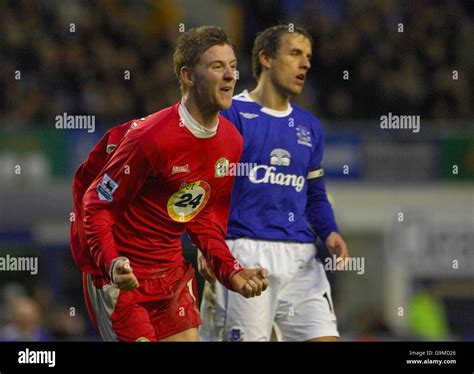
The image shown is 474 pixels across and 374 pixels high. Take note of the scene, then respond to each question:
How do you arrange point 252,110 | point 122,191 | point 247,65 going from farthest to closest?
point 247,65 < point 252,110 < point 122,191

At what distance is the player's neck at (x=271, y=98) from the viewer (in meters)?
7.41

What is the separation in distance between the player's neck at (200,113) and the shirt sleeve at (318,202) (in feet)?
3.15

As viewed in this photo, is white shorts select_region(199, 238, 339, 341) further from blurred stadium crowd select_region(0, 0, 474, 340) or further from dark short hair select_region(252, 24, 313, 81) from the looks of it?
blurred stadium crowd select_region(0, 0, 474, 340)

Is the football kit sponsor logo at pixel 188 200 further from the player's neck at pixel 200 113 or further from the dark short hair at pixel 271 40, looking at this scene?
the dark short hair at pixel 271 40

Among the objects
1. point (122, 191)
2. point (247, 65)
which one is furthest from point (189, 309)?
point (247, 65)

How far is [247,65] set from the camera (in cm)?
1605

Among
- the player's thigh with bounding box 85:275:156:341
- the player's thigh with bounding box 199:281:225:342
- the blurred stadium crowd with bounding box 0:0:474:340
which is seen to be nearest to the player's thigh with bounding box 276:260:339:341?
the player's thigh with bounding box 199:281:225:342

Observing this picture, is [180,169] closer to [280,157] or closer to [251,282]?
[251,282]

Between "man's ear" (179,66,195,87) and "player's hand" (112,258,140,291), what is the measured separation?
3.39 ft

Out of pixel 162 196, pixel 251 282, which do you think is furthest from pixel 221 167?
pixel 251 282

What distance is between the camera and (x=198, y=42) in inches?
260

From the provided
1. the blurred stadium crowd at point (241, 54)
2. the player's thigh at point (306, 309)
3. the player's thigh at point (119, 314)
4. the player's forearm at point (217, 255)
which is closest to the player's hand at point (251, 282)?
the player's forearm at point (217, 255)
